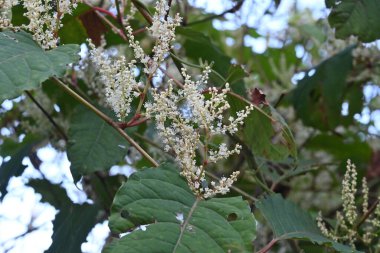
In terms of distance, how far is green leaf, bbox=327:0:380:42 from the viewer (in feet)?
6.17

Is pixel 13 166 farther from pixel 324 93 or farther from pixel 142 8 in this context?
pixel 324 93

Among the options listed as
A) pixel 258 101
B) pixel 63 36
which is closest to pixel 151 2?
pixel 63 36

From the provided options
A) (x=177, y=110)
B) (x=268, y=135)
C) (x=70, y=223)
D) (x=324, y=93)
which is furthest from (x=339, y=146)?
(x=177, y=110)

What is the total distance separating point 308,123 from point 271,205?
4.20 feet

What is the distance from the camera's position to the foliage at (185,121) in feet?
3.98

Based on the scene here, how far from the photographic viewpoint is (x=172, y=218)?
1.18m

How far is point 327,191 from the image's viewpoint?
3.24 meters

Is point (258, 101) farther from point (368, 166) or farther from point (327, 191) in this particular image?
point (327, 191)

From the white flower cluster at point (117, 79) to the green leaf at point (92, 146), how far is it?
0.54 m

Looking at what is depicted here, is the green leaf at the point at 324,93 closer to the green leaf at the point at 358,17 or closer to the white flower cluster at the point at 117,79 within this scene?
the green leaf at the point at 358,17

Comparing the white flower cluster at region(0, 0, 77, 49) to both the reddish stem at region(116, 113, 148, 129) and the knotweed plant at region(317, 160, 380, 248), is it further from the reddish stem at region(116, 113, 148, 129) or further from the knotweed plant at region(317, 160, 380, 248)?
the knotweed plant at region(317, 160, 380, 248)

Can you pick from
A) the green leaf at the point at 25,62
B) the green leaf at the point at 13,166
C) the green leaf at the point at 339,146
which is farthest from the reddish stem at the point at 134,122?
the green leaf at the point at 339,146

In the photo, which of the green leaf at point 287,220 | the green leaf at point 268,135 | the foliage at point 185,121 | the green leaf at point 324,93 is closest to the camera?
the foliage at point 185,121

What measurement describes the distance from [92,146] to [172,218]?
73cm
